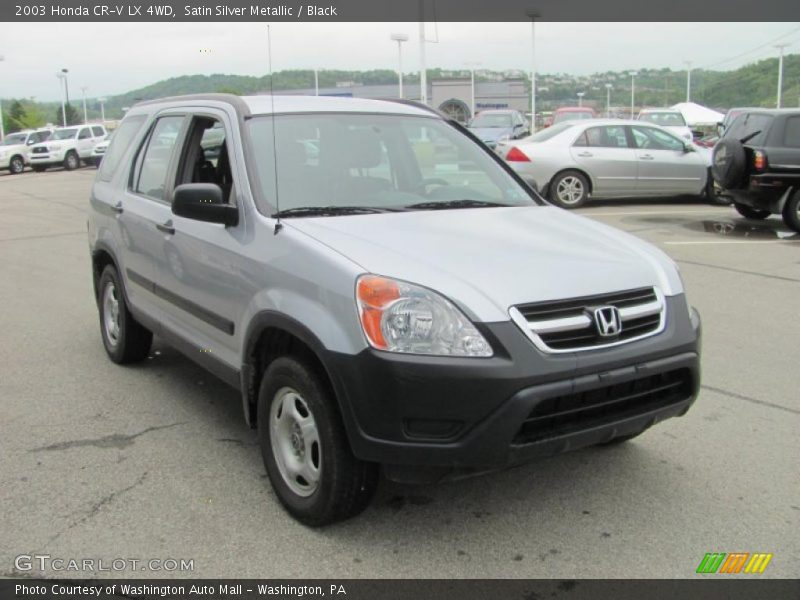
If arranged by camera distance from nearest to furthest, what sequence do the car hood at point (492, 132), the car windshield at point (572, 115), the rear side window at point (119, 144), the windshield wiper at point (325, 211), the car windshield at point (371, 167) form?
the windshield wiper at point (325, 211) < the car windshield at point (371, 167) < the rear side window at point (119, 144) < the car hood at point (492, 132) < the car windshield at point (572, 115)

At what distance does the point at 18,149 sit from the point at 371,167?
32956 millimetres

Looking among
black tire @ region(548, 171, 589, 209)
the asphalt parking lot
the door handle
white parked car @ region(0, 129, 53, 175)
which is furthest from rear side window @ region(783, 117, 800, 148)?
white parked car @ region(0, 129, 53, 175)

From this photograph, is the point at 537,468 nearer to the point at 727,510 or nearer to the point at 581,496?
the point at 581,496

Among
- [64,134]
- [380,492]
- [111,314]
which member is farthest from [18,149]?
[380,492]

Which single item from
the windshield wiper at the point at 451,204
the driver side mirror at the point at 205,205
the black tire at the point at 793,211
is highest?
the driver side mirror at the point at 205,205

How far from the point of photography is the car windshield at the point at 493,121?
979 inches

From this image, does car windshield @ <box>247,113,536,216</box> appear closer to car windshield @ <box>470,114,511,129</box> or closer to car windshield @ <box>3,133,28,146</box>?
car windshield @ <box>470,114,511,129</box>

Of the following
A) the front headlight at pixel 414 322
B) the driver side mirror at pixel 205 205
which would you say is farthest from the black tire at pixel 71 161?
the front headlight at pixel 414 322

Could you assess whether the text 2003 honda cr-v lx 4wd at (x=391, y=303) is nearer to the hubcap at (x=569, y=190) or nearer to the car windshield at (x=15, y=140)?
the hubcap at (x=569, y=190)

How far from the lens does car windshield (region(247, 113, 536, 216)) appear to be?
12.3 ft

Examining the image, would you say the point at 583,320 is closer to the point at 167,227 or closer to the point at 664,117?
the point at 167,227

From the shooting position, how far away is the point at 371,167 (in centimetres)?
406

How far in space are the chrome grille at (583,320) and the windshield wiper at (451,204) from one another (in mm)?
1143
